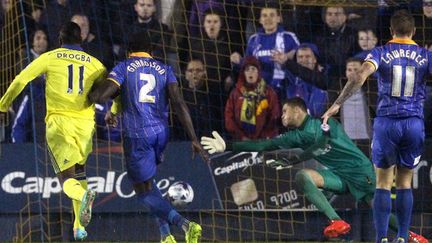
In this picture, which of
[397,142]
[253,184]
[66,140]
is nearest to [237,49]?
[253,184]

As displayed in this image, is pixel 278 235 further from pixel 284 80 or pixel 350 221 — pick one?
pixel 284 80

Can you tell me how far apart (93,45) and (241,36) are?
5.58 ft

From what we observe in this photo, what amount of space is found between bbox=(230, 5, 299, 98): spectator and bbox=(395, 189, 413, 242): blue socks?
12.0 ft

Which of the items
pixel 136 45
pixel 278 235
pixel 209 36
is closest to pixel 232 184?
pixel 278 235

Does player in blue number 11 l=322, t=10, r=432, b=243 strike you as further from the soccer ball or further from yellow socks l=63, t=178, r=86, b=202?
the soccer ball

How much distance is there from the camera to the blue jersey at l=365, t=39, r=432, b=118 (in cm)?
1188

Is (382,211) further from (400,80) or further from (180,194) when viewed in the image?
(180,194)

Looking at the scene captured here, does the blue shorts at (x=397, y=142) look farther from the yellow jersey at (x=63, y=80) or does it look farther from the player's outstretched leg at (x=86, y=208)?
the yellow jersey at (x=63, y=80)

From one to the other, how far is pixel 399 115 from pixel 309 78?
3431 mm

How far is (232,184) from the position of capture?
15023 millimetres

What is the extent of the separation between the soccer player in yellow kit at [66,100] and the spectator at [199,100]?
308 centimetres

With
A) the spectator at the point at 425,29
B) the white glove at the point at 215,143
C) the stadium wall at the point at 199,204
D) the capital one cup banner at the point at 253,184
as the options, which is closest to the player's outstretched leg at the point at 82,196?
the white glove at the point at 215,143

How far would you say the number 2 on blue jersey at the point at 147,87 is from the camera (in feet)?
41.3

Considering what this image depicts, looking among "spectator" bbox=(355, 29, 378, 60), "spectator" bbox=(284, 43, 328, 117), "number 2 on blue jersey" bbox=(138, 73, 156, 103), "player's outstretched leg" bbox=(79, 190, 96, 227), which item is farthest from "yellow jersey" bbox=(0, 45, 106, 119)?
"spectator" bbox=(355, 29, 378, 60)
